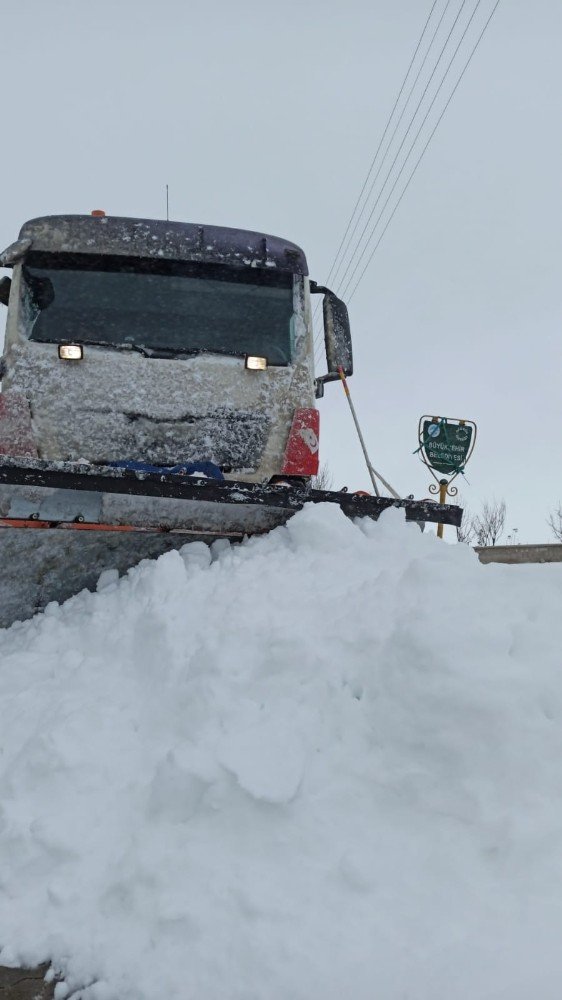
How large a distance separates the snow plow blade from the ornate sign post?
9.04m

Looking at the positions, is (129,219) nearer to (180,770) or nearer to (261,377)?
(261,377)

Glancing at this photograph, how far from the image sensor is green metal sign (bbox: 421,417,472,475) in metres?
12.6

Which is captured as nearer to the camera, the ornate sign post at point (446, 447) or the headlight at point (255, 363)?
the headlight at point (255, 363)

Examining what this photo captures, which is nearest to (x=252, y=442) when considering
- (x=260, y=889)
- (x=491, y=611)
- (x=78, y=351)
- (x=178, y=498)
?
(x=78, y=351)

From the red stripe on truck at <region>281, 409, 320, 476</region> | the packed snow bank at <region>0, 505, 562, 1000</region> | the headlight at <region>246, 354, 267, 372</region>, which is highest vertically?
the headlight at <region>246, 354, 267, 372</region>

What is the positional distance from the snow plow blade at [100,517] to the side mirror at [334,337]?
85.1 inches

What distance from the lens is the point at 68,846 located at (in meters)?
2.17

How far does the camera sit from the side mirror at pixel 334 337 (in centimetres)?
567

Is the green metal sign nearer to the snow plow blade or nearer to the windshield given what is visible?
the windshield

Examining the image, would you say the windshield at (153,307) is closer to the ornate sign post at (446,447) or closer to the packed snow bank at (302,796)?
the packed snow bank at (302,796)

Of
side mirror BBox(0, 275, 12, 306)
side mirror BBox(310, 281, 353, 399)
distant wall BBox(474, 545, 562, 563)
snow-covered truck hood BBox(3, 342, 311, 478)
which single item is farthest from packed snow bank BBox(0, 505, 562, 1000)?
distant wall BBox(474, 545, 562, 563)

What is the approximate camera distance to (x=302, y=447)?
5.06 m

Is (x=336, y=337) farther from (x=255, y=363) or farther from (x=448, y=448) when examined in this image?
(x=448, y=448)

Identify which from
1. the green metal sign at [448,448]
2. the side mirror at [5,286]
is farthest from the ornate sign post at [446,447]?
the side mirror at [5,286]
